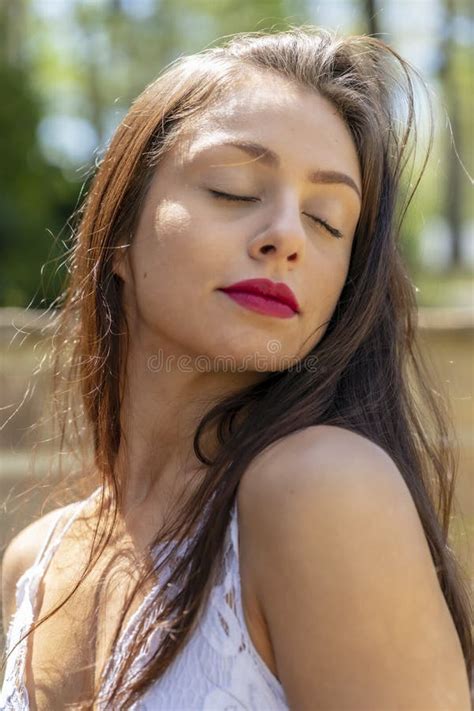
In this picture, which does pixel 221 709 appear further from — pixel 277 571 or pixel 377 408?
pixel 377 408

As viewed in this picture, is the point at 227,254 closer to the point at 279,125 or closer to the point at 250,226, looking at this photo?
the point at 250,226

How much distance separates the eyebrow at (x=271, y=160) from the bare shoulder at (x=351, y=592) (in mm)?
549

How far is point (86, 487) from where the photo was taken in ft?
7.79

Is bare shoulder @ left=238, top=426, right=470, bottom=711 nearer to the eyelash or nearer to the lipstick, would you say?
the lipstick

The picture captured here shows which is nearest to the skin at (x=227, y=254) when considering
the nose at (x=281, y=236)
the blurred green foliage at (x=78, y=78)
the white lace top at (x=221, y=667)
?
the nose at (x=281, y=236)

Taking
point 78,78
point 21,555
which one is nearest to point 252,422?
point 21,555

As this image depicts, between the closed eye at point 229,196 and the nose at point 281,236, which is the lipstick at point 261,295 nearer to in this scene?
the nose at point 281,236

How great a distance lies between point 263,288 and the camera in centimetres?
180

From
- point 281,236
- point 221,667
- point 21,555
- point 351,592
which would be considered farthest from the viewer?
point 21,555

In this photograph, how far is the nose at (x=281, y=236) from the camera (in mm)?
1777

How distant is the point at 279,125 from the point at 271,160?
0.23 feet

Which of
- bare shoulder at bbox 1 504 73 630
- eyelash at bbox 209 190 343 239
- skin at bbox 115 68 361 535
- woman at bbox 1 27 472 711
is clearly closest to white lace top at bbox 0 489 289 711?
woman at bbox 1 27 472 711

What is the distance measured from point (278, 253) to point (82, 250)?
1.85 feet

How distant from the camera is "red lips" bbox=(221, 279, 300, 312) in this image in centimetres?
179
